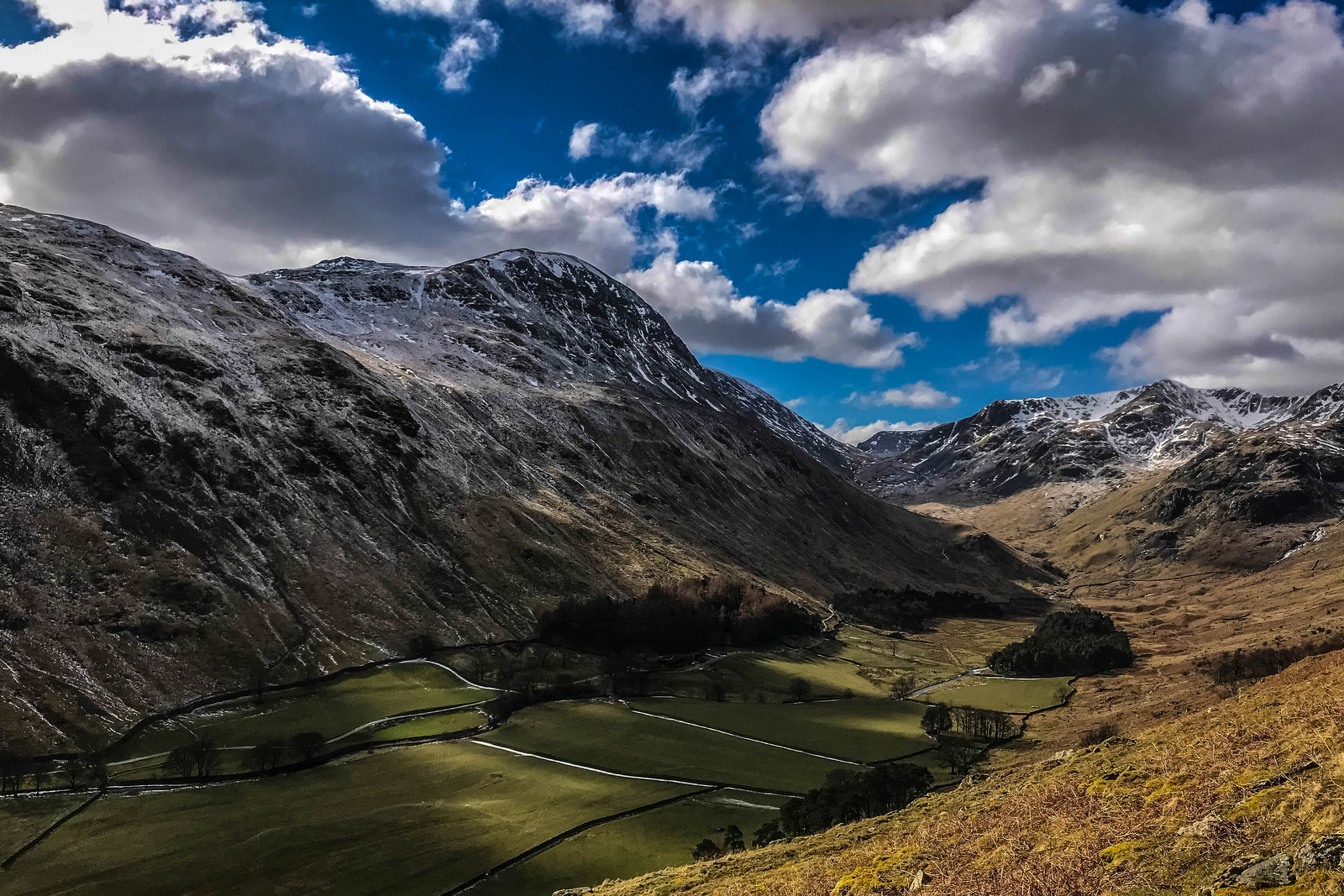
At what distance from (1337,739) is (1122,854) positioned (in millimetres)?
8653

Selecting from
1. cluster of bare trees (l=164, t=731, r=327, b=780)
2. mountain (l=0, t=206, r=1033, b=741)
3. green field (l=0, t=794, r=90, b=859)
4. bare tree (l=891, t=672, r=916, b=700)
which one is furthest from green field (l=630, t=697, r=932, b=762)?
green field (l=0, t=794, r=90, b=859)

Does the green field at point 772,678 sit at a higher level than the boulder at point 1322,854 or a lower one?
lower

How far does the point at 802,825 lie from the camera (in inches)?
2803

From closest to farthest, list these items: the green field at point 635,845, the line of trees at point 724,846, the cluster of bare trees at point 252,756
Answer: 1. the green field at point 635,845
2. the line of trees at point 724,846
3. the cluster of bare trees at point 252,756

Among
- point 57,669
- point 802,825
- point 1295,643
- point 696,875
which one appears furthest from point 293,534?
point 1295,643

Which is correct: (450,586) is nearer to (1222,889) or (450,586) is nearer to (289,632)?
(289,632)

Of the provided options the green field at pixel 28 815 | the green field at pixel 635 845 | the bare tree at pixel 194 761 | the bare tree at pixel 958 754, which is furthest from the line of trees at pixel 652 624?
the green field at pixel 28 815

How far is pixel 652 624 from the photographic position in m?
179

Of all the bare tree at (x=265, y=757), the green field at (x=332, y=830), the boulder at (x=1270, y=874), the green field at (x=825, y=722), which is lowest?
the green field at (x=825, y=722)

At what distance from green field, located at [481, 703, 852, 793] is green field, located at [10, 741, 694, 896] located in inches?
283

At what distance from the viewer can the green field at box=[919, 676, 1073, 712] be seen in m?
156

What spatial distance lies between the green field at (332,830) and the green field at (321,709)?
48.6 feet

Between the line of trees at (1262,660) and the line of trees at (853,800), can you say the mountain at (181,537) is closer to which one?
the line of trees at (853,800)

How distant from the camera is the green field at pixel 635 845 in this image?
64.5m
